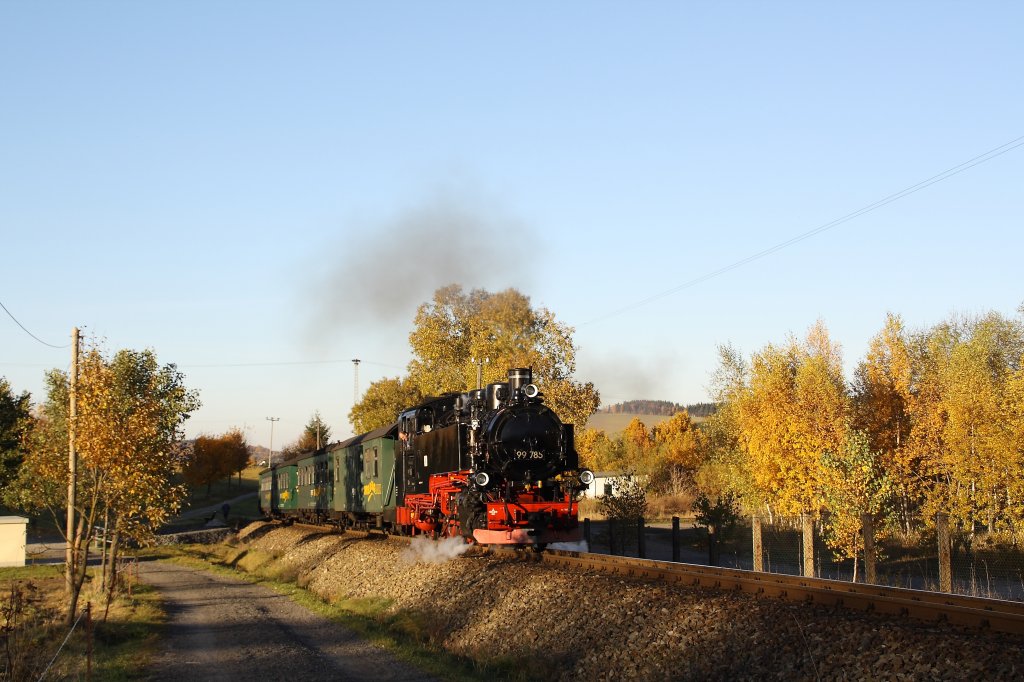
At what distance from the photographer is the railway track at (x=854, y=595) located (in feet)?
32.8

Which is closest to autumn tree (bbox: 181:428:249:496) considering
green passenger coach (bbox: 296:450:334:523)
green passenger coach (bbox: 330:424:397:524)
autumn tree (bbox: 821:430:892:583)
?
green passenger coach (bbox: 296:450:334:523)

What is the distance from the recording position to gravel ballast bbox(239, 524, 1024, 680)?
9.52m

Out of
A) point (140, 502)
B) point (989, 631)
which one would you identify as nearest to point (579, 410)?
point (140, 502)

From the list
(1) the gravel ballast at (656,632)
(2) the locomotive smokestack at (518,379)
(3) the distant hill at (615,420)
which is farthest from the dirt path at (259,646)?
(3) the distant hill at (615,420)

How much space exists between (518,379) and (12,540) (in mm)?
27465

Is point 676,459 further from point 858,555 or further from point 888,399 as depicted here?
point 858,555

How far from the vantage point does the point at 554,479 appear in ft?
74.3

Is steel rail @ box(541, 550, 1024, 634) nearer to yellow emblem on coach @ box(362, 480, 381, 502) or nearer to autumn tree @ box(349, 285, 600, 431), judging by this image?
yellow emblem on coach @ box(362, 480, 381, 502)

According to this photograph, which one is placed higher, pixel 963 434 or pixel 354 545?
pixel 963 434

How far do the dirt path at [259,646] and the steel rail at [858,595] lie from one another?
457 cm

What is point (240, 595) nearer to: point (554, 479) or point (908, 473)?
point (554, 479)

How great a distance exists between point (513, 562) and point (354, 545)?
11225 millimetres

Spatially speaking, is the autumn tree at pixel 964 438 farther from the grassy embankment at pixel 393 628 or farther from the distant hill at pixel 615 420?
the distant hill at pixel 615 420

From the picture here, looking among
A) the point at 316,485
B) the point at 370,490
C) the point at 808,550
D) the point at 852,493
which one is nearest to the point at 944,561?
the point at 808,550
